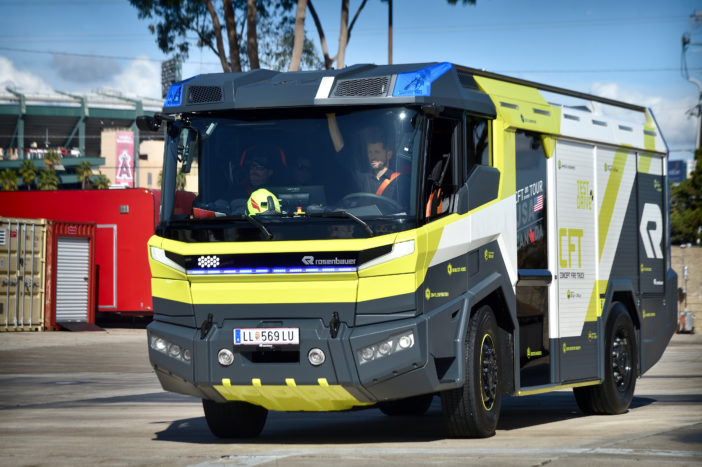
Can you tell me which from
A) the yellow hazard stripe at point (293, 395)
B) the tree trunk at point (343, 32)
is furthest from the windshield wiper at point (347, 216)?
the tree trunk at point (343, 32)

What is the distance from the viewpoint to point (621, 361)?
12.5 metres

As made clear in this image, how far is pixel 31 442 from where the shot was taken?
10031 mm

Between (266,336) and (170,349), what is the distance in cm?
90

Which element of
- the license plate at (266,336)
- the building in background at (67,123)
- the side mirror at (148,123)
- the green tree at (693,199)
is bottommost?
the license plate at (266,336)

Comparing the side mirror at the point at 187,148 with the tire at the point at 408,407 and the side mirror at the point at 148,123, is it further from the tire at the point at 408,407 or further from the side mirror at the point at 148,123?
the tire at the point at 408,407

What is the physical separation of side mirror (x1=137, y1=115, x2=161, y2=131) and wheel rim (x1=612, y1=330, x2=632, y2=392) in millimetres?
5316

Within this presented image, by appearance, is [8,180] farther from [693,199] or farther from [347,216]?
[347,216]

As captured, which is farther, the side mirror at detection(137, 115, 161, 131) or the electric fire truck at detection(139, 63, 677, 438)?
the side mirror at detection(137, 115, 161, 131)

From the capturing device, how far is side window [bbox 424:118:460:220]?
896cm

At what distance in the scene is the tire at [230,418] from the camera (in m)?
10.2

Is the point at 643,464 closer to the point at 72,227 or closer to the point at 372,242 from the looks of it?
the point at 372,242

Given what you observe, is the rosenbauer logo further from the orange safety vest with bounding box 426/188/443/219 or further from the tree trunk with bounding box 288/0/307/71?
the tree trunk with bounding box 288/0/307/71

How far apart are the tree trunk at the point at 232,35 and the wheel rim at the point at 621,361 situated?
1572cm

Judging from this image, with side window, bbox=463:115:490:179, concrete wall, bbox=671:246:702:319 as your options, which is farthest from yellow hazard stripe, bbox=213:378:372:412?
concrete wall, bbox=671:246:702:319
